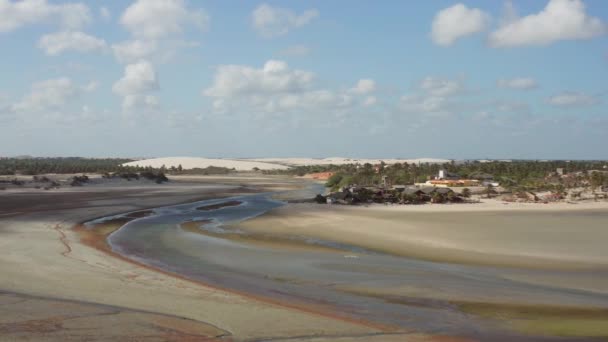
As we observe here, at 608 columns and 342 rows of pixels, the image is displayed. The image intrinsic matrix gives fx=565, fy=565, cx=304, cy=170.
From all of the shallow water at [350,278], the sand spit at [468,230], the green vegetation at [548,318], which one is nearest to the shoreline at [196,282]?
the shallow water at [350,278]

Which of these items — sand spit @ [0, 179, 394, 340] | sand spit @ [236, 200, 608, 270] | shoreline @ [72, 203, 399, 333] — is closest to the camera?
sand spit @ [0, 179, 394, 340]

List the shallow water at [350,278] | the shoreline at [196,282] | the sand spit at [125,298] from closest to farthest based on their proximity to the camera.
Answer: the sand spit at [125,298] < the shoreline at [196,282] < the shallow water at [350,278]

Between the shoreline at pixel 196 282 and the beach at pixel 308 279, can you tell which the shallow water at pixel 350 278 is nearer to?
the beach at pixel 308 279

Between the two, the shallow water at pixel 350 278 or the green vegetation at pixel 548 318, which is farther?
the shallow water at pixel 350 278

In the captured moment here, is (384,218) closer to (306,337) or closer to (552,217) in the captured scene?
(552,217)

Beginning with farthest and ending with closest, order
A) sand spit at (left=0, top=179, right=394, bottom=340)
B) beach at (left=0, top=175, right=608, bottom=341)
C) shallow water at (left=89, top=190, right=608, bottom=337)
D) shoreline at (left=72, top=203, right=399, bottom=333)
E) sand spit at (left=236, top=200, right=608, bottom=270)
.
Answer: sand spit at (left=236, top=200, right=608, bottom=270) < shallow water at (left=89, top=190, right=608, bottom=337) < shoreline at (left=72, top=203, right=399, bottom=333) < beach at (left=0, top=175, right=608, bottom=341) < sand spit at (left=0, top=179, right=394, bottom=340)

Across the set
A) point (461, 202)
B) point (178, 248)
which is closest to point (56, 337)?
point (178, 248)

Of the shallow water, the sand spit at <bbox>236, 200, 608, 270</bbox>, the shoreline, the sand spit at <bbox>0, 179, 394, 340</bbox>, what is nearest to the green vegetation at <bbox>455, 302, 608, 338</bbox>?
the shallow water

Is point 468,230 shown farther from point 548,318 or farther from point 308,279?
point 548,318

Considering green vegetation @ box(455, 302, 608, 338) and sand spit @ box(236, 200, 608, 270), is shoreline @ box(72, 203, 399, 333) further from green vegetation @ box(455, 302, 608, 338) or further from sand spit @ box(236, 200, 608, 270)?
sand spit @ box(236, 200, 608, 270)
